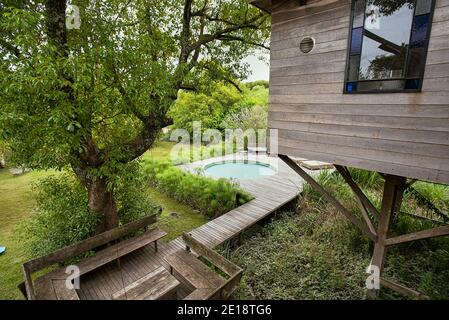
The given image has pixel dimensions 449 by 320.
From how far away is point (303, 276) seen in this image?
4.58 m

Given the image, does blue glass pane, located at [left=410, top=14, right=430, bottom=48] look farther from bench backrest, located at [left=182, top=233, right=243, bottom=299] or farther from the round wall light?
bench backrest, located at [left=182, top=233, right=243, bottom=299]

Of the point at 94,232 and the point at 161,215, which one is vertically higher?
the point at 94,232

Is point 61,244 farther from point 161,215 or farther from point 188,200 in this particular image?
point 188,200

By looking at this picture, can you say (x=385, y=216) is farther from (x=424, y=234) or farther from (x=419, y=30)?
(x=419, y=30)

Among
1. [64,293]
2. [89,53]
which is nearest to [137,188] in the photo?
[64,293]

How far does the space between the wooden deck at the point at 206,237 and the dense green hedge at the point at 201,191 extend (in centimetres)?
43

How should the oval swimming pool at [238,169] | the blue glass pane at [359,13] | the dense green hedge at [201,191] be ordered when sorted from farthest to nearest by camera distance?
the oval swimming pool at [238,169] < the dense green hedge at [201,191] < the blue glass pane at [359,13]

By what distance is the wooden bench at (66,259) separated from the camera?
11.5 ft

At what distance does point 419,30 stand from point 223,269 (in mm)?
4153

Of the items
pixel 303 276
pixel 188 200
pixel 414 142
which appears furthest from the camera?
pixel 188 200

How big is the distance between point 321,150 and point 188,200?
551cm
